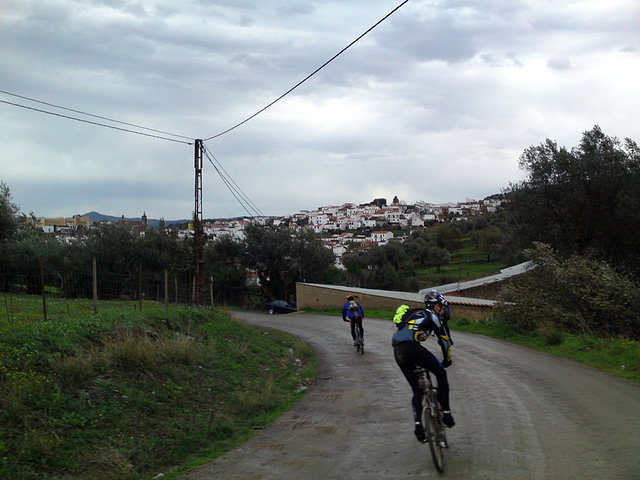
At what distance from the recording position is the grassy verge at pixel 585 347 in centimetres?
1270

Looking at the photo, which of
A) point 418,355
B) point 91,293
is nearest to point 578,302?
point 418,355

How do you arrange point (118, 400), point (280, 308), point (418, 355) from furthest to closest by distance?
point (280, 308) → point (118, 400) → point (418, 355)

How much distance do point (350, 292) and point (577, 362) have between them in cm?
2510

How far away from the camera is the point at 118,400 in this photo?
855 cm

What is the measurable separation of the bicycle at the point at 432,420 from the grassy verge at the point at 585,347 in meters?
6.78

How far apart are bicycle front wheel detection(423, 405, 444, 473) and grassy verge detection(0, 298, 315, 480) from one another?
2.85 metres

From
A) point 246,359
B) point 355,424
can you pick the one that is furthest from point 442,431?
point 246,359

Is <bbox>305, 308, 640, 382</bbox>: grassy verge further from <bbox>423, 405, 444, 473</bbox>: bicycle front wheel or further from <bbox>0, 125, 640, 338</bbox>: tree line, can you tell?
<bbox>423, 405, 444, 473</bbox>: bicycle front wheel

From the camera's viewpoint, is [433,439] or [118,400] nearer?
Result: [433,439]

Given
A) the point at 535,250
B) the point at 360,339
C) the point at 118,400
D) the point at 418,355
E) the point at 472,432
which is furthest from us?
the point at 535,250

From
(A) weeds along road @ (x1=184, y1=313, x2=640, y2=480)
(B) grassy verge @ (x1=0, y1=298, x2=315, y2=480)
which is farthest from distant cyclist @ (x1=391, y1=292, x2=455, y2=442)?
(B) grassy verge @ (x1=0, y1=298, x2=315, y2=480)

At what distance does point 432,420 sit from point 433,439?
0.77 ft

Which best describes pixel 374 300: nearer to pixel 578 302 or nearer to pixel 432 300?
pixel 578 302

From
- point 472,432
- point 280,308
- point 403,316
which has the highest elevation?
point 403,316
